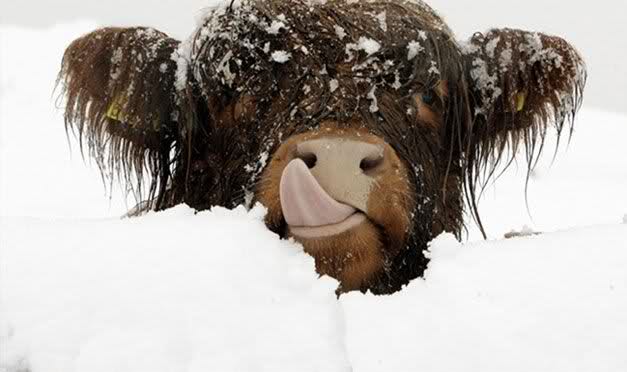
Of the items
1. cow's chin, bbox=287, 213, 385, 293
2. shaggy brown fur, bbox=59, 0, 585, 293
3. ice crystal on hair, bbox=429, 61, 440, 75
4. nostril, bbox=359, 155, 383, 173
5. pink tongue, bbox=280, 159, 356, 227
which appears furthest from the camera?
ice crystal on hair, bbox=429, 61, 440, 75

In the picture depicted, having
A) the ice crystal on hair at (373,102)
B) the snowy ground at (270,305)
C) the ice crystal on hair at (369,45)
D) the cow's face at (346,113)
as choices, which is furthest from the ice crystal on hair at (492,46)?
the snowy ground at (270,305)

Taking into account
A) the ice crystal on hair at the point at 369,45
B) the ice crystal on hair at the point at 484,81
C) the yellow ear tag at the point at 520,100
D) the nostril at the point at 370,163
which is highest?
the ice crystal on hair at the point at 369,45

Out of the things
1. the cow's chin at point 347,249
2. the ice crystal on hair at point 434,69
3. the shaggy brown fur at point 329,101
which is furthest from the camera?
the ice crystal on hair at point 434,69

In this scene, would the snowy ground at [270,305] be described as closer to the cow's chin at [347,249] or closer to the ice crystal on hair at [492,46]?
the cow's chin at [347,249]

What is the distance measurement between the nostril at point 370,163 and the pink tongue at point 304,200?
14 cm

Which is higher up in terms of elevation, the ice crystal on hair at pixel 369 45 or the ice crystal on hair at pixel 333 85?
the ice crystal on hair at pixel 369 45

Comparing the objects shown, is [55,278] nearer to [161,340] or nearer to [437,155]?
[161,340]

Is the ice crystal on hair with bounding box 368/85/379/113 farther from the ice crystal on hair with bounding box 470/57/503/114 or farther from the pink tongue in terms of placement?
the ice crystal on hair with bounding box 470/57/503/114

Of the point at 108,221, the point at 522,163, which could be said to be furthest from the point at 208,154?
the point at 522,163

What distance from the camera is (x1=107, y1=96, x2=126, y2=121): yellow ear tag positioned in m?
2.68

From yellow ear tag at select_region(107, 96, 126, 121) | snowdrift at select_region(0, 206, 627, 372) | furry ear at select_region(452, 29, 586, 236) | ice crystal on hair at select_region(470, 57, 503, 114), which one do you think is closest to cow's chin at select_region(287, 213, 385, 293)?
snowdrift at select_region(0, 206, 627, 372)

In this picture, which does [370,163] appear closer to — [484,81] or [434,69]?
[434,69]

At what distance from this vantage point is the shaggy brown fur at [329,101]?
84.7 inches

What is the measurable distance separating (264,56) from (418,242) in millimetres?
624
